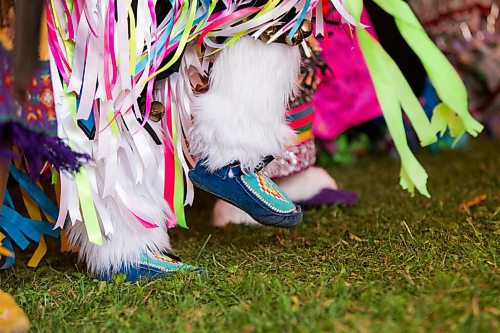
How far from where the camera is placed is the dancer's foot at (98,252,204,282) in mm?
964

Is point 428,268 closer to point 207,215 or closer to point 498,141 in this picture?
point 207,215

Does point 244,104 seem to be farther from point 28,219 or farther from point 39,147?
point 28,219

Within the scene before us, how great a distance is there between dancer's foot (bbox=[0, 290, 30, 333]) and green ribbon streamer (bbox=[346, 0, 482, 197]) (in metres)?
0.54

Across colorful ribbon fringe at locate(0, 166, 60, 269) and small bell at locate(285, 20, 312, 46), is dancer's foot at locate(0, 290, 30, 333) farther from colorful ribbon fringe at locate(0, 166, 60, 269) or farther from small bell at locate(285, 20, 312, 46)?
small bell at locate(285, 20, 312, 46)

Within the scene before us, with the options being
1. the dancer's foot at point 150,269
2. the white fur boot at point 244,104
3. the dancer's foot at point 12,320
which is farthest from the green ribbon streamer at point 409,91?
the dancer's foot at point 12,320

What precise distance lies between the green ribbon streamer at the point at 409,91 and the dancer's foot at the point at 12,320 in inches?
21.2

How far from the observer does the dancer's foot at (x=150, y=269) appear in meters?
0.96

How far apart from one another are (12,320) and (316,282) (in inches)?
15.1

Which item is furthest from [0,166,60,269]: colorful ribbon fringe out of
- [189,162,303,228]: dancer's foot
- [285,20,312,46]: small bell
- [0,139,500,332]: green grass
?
[285,20,312,46]: small bell

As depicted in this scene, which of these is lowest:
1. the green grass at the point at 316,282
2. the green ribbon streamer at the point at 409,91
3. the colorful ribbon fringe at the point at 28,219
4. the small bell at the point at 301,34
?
the green grass at the point at 316,282

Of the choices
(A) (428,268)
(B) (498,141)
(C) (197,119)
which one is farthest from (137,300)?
(B) (498,141)

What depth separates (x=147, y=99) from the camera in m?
0.95

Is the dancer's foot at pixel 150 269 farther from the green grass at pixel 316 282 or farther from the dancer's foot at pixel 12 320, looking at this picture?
the dancer's foot at pixel 12 320

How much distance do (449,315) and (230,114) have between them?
414 millimetres
